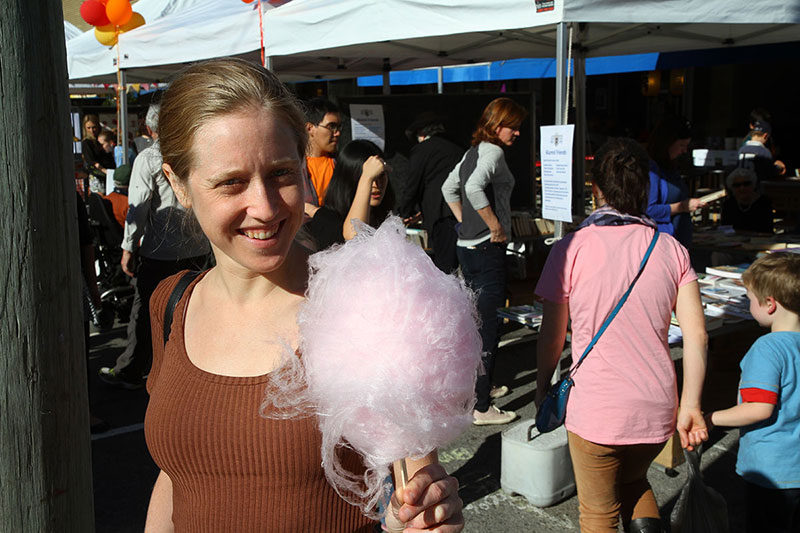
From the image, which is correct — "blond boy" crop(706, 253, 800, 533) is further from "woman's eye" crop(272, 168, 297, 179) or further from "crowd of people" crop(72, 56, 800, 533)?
"woman's eye" crop(272, 168, 297, 179)

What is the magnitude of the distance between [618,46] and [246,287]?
19.1 feet

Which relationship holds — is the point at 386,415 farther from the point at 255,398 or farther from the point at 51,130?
the point at 51,130

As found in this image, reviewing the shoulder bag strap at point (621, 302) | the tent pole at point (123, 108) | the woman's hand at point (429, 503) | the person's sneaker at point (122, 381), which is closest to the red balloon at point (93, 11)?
the tent pole at point (123, 108)

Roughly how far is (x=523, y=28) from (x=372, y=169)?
64.7 inches

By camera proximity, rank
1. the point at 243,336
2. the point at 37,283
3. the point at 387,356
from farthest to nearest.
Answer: the point at 243,336 < the point at 37,283 < the point at 387,356

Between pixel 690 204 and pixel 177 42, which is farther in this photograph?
pixel 177 42

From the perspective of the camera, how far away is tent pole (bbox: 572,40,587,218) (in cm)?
562

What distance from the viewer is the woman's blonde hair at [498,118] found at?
184 inches

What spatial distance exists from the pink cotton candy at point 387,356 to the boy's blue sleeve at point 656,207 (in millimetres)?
3864

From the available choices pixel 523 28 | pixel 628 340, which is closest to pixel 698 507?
pixel 628 340

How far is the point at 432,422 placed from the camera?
3.53 ft

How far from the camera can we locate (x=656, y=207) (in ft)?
15.4

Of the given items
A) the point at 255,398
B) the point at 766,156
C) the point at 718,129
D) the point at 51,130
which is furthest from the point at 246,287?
the point at 718,129

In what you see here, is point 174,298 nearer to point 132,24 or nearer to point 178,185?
point 178,185
